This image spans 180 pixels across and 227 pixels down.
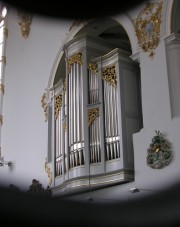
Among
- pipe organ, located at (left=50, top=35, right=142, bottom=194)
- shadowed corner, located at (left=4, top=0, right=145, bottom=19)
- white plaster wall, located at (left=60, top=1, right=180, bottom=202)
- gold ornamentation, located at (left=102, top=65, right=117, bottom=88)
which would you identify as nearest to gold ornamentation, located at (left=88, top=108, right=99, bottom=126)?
pipe organ, located at (left=50, top=35, right=142, bottom=194)

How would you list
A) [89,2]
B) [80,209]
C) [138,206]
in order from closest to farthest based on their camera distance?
[89,2] → [80,209] → [138,206]

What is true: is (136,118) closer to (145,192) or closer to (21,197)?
(145,192)

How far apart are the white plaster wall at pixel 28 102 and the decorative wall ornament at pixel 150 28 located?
8.53 ft

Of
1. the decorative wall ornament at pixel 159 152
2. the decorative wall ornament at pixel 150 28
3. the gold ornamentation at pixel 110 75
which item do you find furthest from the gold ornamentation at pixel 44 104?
the decorative wall ornament at pixel 159 152

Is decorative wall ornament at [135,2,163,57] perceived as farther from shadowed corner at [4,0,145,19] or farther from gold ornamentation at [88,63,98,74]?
shadowed corner at [4,0,145,19]

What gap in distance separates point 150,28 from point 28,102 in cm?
479

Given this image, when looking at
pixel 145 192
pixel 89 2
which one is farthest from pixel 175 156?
pixel 89 2

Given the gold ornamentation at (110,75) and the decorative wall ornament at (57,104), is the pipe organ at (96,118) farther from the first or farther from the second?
the decorative wall ornament at (57,104)

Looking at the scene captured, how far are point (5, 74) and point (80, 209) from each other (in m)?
8.91

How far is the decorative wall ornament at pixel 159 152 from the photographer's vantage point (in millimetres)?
7238

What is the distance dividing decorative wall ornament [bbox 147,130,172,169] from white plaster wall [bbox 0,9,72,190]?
11.5 feet

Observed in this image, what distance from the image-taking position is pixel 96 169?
8.49 m

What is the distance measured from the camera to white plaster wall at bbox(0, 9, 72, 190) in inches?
434

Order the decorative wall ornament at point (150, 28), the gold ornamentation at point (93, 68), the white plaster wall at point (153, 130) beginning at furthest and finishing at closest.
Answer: the gold ornamentation at point (93, 68) → the decorative wall ornament at point (150, 28) → the white plaster wall at point (153, 130)
